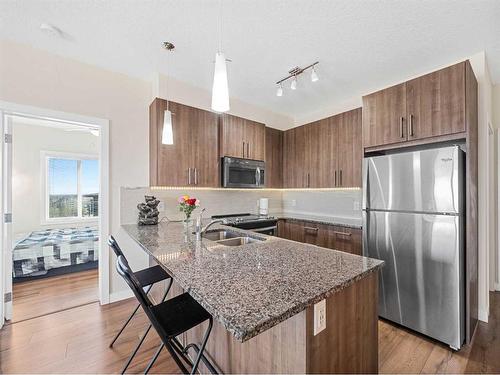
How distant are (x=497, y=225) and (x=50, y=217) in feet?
25.2

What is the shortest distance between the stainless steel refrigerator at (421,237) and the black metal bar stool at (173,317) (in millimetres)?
1836

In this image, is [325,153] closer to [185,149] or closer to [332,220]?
[332,220]

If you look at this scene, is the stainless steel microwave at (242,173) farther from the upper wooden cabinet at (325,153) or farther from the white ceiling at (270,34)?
the white ceiling at (270,34)

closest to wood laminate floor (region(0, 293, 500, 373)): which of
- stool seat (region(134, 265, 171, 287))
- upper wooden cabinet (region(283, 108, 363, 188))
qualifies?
stool seat (region(134, 265, 171, 287))

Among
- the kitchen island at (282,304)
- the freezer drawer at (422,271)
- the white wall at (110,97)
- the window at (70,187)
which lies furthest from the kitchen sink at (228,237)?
the window at (70,187)

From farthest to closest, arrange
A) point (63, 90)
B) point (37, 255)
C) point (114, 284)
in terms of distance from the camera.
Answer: point (37, 255) → point (114, 284) → point (63, 90)

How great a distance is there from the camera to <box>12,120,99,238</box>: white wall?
14.6 ft

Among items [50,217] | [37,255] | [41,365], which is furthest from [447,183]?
[50,217]

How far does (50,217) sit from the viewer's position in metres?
4.83

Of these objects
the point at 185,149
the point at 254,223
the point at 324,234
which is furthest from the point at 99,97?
the point at 324,234

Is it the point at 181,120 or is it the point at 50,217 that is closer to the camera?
the point at 181,120

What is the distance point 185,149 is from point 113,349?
211cm

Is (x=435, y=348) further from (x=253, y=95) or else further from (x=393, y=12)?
(x=253, y=95)

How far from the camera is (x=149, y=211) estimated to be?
2.79 meters
